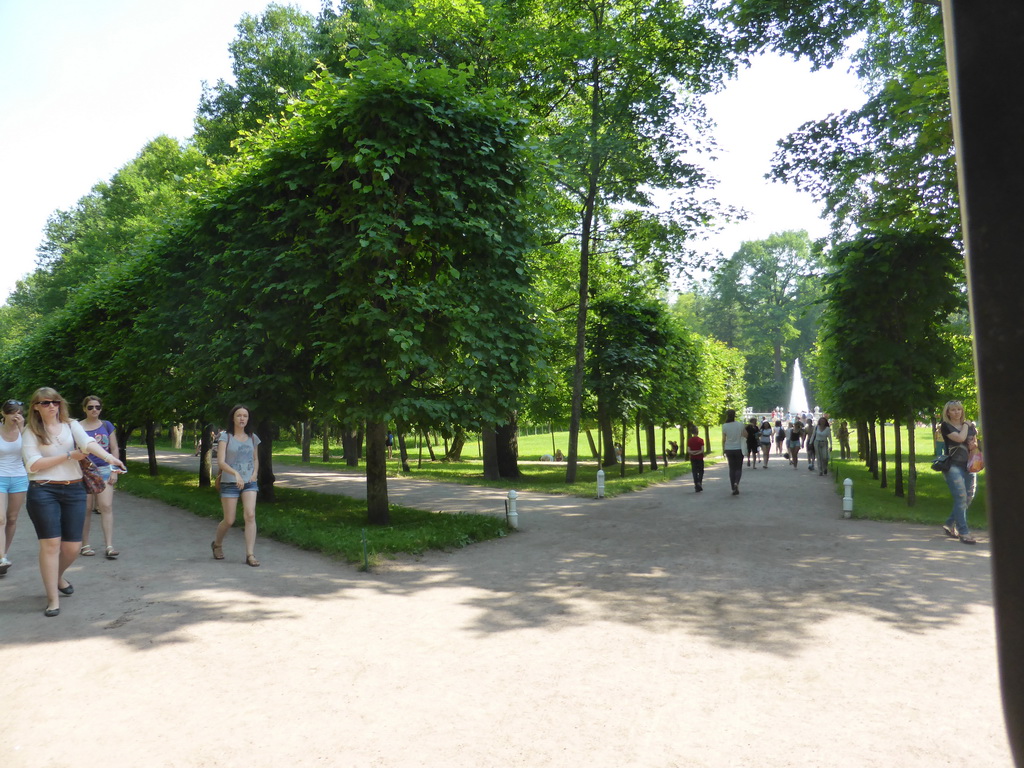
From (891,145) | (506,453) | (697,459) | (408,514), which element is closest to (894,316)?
(891,145)

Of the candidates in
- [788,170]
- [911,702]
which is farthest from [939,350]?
[911,702]

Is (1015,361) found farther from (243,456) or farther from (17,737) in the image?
(243,456)

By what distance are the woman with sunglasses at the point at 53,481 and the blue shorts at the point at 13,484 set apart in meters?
1.83

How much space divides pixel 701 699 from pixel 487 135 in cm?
1111

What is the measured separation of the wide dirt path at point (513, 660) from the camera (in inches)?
176

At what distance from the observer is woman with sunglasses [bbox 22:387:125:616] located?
24.0 feet

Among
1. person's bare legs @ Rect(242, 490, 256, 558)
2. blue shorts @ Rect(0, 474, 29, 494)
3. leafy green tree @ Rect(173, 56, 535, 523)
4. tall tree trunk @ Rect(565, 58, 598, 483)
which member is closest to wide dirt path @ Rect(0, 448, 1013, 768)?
person's bare legs @ Rect(242, 490, 256, 558)

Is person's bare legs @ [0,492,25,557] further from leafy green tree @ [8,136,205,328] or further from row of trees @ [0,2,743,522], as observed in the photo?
leafy green tree @ [8,136,205,328]

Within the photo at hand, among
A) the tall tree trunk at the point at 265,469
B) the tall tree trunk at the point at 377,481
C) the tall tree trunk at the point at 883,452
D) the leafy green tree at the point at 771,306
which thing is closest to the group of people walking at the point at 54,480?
the tall tree trunk at the point at 377,481

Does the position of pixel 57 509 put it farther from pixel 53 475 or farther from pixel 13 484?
pixel 13 484

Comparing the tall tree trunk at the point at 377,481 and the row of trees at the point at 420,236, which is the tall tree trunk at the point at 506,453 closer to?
the row of trees at the point at 420,236

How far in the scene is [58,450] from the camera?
24.3 feet

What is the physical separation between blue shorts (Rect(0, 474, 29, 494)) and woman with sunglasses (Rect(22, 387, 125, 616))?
71.9 inches

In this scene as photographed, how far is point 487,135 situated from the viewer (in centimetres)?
1367
